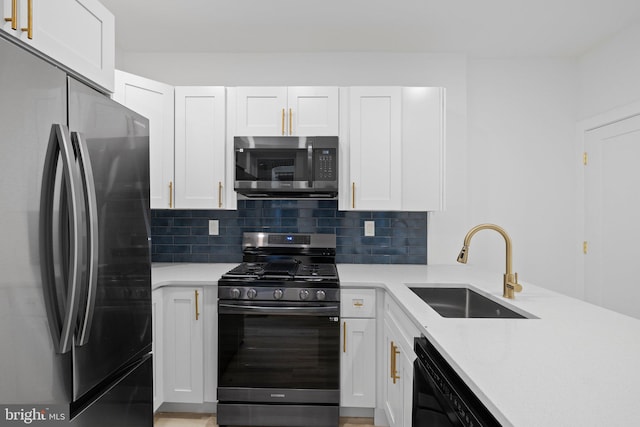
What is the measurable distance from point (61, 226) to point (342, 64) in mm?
2370

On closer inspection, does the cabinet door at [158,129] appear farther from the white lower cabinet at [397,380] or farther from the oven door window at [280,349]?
the white lower cabinet at [397,380]

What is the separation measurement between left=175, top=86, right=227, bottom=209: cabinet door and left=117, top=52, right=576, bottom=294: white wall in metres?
0.43

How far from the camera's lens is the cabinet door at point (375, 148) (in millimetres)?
2455

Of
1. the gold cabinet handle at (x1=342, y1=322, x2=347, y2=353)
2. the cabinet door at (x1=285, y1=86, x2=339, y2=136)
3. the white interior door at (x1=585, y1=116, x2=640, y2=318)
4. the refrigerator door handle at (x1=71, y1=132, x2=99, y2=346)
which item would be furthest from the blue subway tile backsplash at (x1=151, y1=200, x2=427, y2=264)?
the refrigerator door handle at (x1=71, y1=132, x2=99, y2=346)

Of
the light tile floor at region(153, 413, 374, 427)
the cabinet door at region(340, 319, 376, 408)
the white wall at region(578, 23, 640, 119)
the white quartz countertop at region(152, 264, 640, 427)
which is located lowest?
the light tile floor at region(153, 413, 374, 427)

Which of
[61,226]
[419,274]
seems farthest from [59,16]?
[419,274]

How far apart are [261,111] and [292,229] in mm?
913

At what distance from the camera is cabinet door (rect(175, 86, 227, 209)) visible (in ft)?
8.12

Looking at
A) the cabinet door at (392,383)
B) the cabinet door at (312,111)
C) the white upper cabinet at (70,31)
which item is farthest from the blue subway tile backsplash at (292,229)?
the white upper cabinet at (70,31)

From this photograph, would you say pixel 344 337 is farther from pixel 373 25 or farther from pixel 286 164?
pixel 373 25

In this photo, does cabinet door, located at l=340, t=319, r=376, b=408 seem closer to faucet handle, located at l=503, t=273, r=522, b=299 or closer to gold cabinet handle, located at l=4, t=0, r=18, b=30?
faucet handle, located at l=503, t=273, r=522, b=299

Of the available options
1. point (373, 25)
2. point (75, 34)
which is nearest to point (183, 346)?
point (75, 34)

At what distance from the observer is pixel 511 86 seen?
287 cm

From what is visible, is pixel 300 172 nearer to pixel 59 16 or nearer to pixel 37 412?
pixel 59 16
